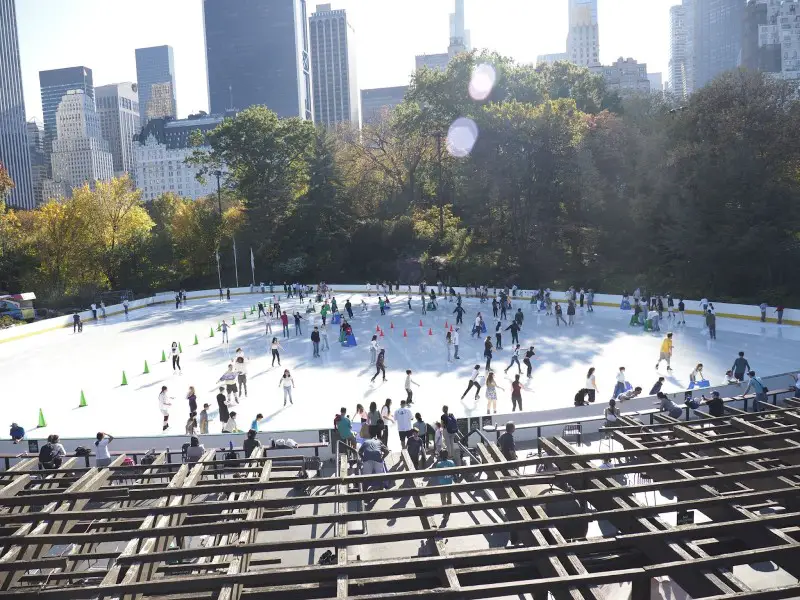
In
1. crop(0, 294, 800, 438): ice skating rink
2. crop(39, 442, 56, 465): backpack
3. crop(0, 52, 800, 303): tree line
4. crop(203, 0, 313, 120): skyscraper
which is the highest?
crop(203, 0, 313, 120): skyscraper

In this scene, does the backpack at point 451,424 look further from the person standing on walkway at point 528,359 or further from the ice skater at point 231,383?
the ice skater at point 231,383

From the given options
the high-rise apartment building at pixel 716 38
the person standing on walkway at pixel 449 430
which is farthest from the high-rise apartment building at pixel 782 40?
the person standing on walkway at pixel 449 430

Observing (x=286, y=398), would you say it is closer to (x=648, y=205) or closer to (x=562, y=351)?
(x=562, y=351)

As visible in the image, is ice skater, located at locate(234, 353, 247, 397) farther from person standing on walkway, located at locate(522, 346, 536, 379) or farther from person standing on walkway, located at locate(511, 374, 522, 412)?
person standing on walkway, located at locate(522, 346, 536, 379)

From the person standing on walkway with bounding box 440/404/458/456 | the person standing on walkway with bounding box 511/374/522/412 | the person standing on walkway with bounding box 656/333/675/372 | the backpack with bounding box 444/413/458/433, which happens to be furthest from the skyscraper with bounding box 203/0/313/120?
the backpack with bounding box 444/413/458/433

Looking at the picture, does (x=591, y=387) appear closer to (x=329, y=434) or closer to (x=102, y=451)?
(x=329, y=434)

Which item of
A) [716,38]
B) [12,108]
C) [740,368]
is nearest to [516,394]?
[740,368]
